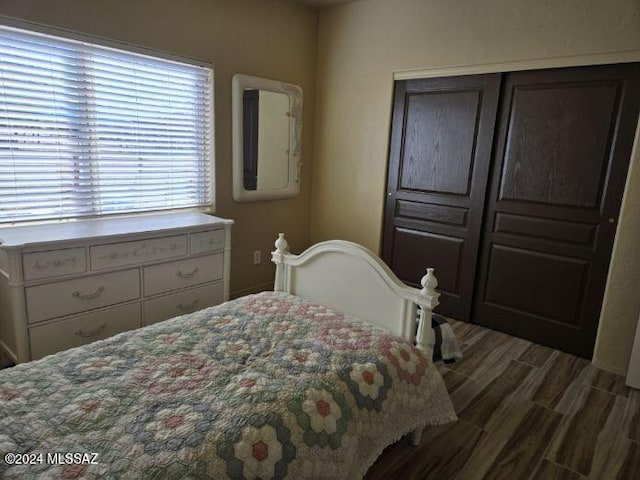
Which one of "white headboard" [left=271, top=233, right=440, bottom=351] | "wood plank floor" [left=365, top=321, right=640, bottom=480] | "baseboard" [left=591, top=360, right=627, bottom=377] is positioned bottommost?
"wood plank floor" [left=365, top=321, right=640, bottom=480]

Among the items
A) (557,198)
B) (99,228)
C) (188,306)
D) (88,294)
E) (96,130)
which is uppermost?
(96,130)

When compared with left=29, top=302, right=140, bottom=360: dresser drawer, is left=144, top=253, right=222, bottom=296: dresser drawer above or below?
above

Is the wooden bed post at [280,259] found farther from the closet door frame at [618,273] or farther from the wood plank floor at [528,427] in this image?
the closet door frame at [618,273]

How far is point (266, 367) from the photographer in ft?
5.06

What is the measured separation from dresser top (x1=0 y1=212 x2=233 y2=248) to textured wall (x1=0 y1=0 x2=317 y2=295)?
21.3 inches

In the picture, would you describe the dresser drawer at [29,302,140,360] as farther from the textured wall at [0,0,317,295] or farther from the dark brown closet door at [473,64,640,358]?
the dark brown closet door at [473,64,640,358]

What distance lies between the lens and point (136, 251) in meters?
2.43

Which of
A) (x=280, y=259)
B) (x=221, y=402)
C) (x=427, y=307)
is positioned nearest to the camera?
(x=221, y=402)

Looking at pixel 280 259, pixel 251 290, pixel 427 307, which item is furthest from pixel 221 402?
pixel 251 290

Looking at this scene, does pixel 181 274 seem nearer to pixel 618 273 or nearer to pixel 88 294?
pixel 88 294

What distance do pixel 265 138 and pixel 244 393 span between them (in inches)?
103

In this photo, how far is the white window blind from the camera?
2.30 metres

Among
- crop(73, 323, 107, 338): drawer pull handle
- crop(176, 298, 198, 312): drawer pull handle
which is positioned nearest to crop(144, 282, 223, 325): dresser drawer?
crop(176, 298, 198, 312): drawer pull handle

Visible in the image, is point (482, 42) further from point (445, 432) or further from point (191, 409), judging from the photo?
point (191, 409)
